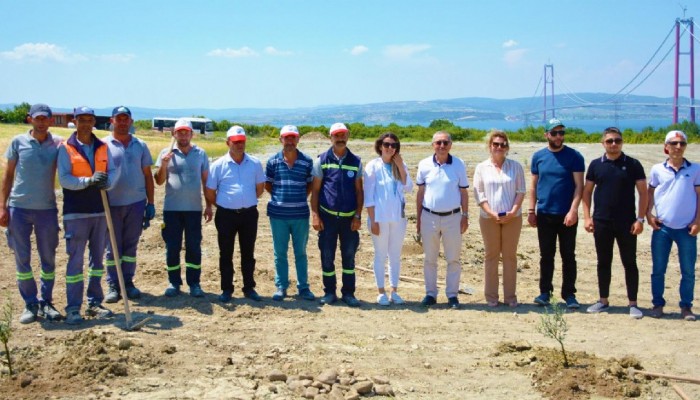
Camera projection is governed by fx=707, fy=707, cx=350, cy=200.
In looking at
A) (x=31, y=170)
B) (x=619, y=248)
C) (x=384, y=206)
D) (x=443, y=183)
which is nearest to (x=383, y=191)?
(x=384, y=206)

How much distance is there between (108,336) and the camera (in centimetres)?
633

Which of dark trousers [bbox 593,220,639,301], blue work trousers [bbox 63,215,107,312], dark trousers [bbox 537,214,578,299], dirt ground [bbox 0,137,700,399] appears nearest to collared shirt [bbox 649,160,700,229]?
dark trousers [bbox 593,220,639,301]

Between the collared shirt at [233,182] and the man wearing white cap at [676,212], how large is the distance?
4.13 meters

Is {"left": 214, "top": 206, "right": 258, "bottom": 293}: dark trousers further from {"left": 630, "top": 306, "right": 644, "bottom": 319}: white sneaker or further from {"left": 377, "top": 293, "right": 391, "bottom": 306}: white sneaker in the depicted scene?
{"left": 630, "top": 306, "right": 644, "bottom": 319}: white sneaker

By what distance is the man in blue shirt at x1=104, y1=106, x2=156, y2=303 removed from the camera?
734 centimetres

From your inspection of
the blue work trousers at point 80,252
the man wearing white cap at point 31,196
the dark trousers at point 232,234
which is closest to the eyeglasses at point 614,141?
the dark trousers at point 232,234

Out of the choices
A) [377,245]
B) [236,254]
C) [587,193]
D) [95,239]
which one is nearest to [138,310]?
[95,239]

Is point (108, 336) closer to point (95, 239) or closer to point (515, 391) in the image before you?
point (95, 239)

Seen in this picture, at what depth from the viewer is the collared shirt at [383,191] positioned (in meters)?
7.50

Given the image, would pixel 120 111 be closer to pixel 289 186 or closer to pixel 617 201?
pixel 289 186

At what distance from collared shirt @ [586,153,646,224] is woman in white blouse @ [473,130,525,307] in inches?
31.4

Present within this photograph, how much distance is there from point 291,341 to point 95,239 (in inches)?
87.0

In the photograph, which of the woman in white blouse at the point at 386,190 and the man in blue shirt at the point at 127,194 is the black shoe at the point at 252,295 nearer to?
the man in blue shirt at the point at 127,194

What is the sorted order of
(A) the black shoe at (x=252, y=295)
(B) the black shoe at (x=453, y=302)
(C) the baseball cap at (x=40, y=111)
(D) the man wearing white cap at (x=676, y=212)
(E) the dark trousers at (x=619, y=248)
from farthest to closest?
1. (A) the black shoe at (x=252, y=295)
2. (B) the black shoe at (x=453, y=302)
3. (E) the dark trousers at (x=619, y=248)
4. (D) the man wearing white cap at (x=676, y=212)
5. (C) the baseball cap at (x=40, y=111)
